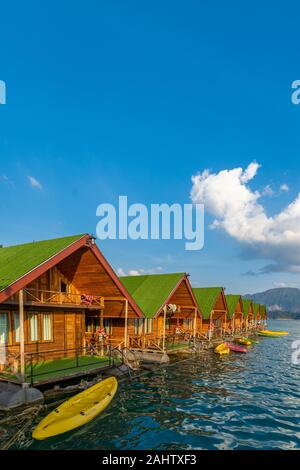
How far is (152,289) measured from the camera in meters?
33.4

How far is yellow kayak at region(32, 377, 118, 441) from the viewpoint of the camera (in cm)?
1198

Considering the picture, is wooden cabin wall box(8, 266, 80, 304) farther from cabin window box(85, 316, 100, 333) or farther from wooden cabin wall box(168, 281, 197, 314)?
wooden cabin wall box(168, 281, 197, 314)

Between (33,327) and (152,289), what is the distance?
15.5 m

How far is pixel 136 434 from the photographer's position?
508 inches

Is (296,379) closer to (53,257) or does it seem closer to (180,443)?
(180,443)

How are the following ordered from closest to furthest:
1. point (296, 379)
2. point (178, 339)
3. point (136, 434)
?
point (136, 434)
point (296, 379)
point (178, 339)

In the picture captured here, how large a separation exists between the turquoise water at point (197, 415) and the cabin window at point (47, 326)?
5.78 m

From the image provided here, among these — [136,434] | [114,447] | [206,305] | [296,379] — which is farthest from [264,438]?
[206,305]

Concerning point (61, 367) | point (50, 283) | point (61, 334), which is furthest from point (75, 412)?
point (50, 283)

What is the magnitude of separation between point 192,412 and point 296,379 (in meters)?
13.0

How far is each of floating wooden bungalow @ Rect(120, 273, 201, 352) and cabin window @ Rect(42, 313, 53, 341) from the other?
8.71 m

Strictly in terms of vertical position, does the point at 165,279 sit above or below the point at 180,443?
above

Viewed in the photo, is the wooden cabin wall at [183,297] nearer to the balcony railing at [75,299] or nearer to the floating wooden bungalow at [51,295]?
the floating wooden bungalow at [51,295]

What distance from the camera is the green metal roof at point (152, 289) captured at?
30.0 meters
